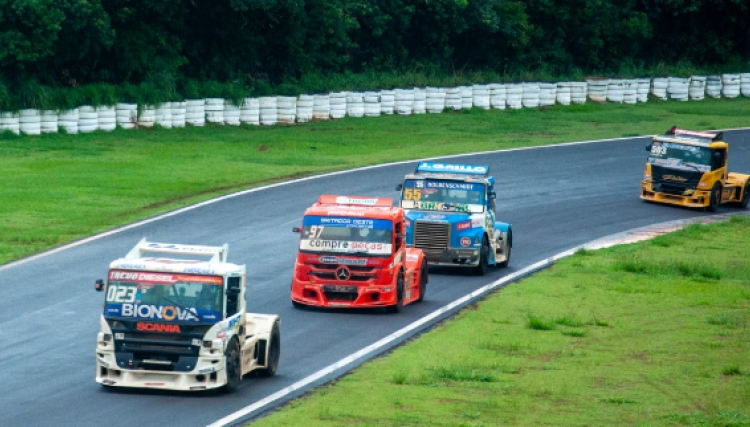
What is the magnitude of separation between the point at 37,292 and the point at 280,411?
1040cm

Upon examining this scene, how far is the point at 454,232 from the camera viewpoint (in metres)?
30.1

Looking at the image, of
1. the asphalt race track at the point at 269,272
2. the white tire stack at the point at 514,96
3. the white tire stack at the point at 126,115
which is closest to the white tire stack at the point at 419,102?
the white tire stack at the point at 514,96

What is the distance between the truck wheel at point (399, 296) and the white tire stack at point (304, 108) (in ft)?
103

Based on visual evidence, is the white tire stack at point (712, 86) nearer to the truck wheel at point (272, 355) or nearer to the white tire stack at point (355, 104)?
the white tire stack at point (355, 104)

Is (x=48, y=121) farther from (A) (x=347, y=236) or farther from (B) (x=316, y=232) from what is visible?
(A) (x=347, y=236)

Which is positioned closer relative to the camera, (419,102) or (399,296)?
(399,296)

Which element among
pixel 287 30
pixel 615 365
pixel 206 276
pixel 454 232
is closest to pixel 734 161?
pixel 287 30

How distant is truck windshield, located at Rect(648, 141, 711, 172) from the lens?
4303 cm

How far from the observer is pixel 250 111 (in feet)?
182

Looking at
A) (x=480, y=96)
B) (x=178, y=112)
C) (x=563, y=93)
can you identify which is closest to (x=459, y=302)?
(x=178, y=112)

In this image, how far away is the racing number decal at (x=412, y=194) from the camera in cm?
3105

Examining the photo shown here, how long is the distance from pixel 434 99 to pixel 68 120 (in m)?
19.1

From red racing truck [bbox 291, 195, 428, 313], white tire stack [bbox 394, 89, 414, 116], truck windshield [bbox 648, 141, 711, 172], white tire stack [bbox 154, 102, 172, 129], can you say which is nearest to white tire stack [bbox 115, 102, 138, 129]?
white tire stack [bbox 154, 102, 172, 129]

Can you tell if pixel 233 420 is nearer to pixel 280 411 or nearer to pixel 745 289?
pixel 280 411
